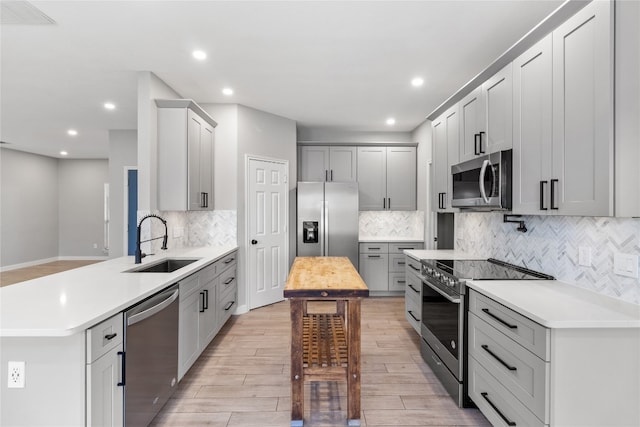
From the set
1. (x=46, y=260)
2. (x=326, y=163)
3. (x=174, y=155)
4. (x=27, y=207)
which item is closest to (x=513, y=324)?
(x=174, y=155)

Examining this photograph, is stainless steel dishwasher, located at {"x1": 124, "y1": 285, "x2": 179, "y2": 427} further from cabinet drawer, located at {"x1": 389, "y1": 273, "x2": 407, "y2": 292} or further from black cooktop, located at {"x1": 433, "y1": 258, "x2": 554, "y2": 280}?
cabinet drawer, located at {"x1": 389, "y1": 273, "x2": 407, "y2": 292}

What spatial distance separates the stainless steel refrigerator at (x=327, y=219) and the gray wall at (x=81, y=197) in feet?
20.9

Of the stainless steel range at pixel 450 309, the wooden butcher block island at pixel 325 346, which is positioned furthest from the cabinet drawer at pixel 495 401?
the wooden butcher block island at pixel 325 346

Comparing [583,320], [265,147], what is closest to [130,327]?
[583,320]

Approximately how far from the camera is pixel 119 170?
5789mm

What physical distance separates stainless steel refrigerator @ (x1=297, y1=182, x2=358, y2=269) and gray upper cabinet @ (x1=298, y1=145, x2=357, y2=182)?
0.45m

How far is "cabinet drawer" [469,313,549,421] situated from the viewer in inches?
59.7

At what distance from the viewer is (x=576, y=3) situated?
5.24 ft

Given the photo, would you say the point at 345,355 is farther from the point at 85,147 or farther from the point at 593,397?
the point at 85,147

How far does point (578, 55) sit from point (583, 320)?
1.29m

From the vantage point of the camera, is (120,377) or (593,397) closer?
(593,397)

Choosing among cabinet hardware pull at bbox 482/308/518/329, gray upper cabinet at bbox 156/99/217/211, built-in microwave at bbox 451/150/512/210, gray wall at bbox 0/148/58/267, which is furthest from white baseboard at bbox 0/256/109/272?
cabinet hardware pull at bbox 482/308/518/329

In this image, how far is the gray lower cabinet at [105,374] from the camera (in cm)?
147

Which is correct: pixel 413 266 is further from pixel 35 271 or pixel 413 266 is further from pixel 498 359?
pixel 35 271
